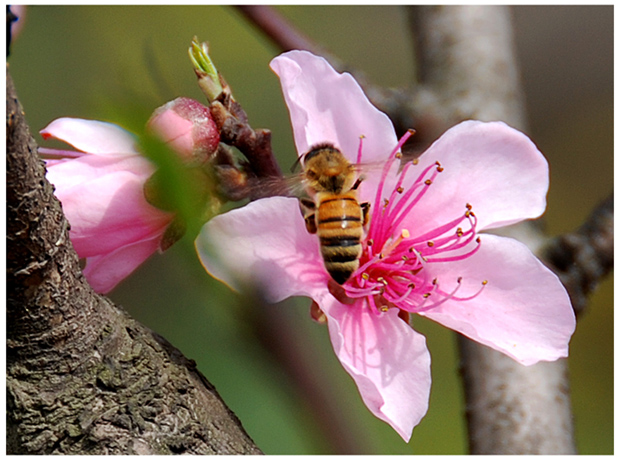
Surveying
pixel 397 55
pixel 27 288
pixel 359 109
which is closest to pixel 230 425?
pixel 27 288

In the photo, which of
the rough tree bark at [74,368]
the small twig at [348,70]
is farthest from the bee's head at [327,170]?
the small twig at [348,70]

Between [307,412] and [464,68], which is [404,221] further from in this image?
[464,68]

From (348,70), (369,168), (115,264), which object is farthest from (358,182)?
(348,70)

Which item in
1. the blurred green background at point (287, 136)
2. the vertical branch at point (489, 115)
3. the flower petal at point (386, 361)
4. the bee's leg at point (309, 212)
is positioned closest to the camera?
the blurred green background at point (287, 136)

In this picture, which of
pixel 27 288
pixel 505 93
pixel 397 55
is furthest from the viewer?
pixel 397 55

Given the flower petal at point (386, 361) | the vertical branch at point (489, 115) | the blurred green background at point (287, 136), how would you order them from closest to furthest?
the blurred green background at point (287, 136) → the flower petal at point (386, 361) → the vertical branch at point (489, 115)

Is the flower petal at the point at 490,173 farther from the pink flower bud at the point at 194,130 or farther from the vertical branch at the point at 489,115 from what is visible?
the vertical branch at the point at 489,115

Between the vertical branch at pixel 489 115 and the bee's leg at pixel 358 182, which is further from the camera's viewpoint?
the vertical branch at pixel 489 115
